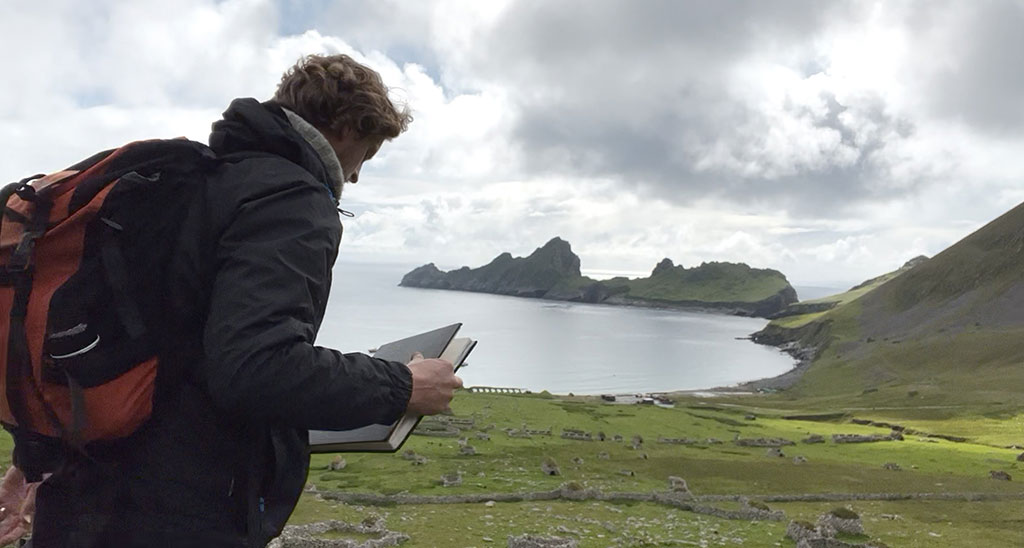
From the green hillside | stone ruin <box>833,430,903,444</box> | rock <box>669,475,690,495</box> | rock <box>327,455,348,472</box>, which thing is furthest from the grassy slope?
the green hillside

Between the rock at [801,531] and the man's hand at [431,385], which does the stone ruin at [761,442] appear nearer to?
the rock at [801,531]

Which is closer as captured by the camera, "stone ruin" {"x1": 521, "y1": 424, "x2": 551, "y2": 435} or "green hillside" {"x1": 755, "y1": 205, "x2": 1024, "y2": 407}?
"stone ruin" {"x1": 521, "y1": 424, "x2": 551, "y2": 435}

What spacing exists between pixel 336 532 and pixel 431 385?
21.2m

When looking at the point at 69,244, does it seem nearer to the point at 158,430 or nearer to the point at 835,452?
the point at 158,430

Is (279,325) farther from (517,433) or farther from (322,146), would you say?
(517,433)

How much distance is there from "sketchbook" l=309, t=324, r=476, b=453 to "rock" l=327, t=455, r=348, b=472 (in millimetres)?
34690

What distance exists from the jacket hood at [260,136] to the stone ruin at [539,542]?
18.7 meters

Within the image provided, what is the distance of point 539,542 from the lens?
805 inches

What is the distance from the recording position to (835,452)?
5400 centimetres

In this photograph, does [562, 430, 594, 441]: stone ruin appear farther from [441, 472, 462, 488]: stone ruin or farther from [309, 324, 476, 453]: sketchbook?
[309, 324, 476, 453]: sketchbook

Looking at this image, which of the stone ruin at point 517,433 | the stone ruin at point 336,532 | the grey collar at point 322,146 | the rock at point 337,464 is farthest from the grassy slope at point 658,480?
the grey collar at point 322,146

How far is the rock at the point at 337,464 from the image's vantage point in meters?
37.0

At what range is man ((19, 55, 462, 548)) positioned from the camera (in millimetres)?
2791

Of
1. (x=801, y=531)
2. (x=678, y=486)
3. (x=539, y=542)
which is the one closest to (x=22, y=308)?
(x=539, y=542)
